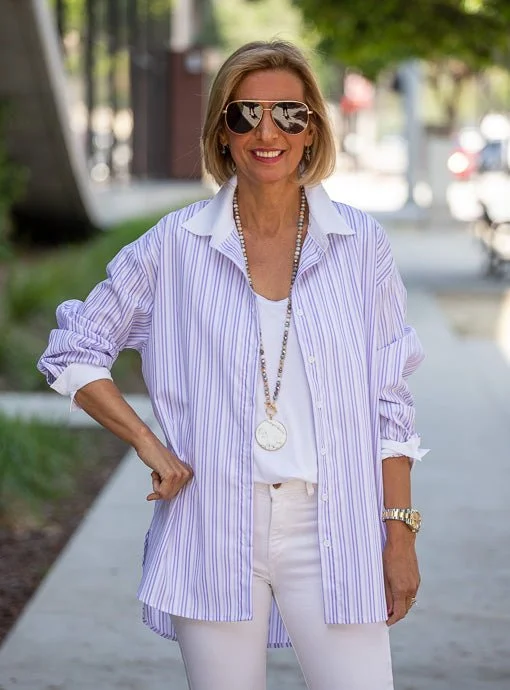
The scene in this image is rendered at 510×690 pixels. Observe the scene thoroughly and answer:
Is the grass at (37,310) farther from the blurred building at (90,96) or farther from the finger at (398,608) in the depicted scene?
the finger at (398,608)

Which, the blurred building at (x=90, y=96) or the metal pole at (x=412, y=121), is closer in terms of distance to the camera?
the blurred building at (x=90, y=96)

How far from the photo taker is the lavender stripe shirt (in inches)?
110

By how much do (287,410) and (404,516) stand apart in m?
0.33

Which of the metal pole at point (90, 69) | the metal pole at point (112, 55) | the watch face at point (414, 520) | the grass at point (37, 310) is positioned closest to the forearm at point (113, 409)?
the watch face at point (414, 520)

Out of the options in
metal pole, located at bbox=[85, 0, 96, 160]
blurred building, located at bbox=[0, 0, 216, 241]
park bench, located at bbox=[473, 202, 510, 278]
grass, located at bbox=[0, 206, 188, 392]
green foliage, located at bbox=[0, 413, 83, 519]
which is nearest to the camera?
green foliage, located at bbox=[0, 413, 83, 519]

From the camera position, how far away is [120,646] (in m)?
5.11

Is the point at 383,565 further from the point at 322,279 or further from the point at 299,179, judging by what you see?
the point at 299,179

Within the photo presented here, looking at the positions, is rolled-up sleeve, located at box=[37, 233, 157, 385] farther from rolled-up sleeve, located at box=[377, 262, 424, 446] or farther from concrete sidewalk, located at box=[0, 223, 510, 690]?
concrete sidewalk, located at box=[0, 223, 510, 690]

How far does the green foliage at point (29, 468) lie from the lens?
720 cm

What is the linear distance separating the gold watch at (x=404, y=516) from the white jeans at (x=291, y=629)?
0.63 feet

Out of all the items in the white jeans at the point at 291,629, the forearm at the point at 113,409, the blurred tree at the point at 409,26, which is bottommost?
the white jeans at the point at 291,629

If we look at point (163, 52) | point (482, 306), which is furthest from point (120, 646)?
point (163, 52)

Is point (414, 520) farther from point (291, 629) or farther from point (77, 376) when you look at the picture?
point (77, 376)

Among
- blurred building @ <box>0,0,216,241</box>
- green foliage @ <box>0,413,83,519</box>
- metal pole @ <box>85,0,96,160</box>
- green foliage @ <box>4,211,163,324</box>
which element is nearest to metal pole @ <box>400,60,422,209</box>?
blurred building @ <box>0,0,216,241</box>
